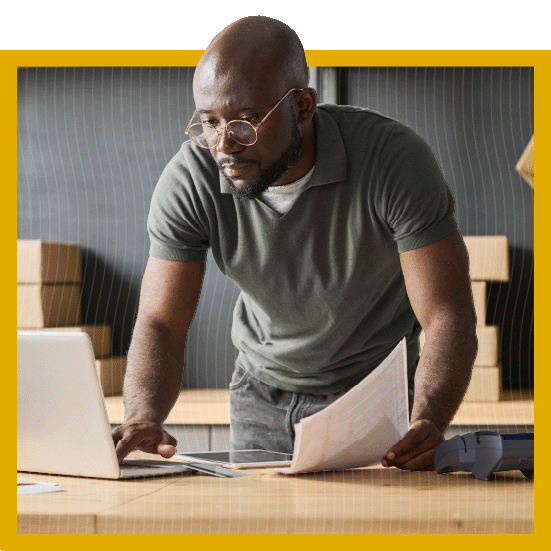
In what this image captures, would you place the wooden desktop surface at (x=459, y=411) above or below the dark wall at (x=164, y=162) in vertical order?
below

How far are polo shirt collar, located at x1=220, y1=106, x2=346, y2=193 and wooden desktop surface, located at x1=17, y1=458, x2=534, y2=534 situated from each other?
21.9 inches

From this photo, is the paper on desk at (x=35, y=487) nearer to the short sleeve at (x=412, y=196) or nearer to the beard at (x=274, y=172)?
the beard at (x=274, y=172)

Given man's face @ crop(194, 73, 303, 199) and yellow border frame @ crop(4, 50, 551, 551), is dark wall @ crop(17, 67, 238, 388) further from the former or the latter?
yellow border frame @ crop(4, 50, 551, 551)

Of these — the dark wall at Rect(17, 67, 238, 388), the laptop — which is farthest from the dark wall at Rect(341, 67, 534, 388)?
the laptop

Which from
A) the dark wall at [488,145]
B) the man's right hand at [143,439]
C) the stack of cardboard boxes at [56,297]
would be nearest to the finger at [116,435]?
the man's right hand at [143,439]

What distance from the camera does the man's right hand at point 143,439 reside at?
1.10 m

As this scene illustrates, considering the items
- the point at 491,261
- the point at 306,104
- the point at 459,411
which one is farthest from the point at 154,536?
the point at 491,261

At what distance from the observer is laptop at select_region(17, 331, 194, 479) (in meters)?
0.92

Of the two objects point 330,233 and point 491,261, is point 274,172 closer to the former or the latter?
point 330,233

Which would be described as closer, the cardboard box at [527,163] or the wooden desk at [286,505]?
the wooden desk at [286,505]

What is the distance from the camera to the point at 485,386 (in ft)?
9.25

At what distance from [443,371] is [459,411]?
1465 mm

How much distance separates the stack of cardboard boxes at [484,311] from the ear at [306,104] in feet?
5.30
